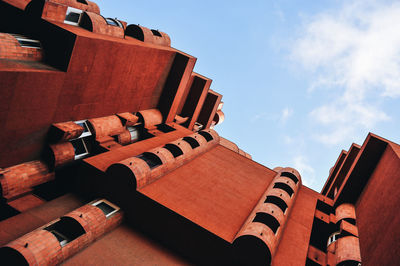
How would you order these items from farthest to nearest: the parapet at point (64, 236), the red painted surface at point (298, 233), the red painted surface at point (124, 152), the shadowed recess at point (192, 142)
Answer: the shadowed recess at point (192, 142) → the red painted surface at point (124, 152) → the red painted surface at point (298, 233) → the parapet at point (64, 236)

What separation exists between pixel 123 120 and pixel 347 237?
1794 cm

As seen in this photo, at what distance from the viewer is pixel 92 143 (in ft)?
64.6

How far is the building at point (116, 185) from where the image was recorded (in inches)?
539

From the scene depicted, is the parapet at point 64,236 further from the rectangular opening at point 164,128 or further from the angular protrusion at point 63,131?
the rectangular opening at point 164,128

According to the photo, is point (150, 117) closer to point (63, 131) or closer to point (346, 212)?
point (63, 131)

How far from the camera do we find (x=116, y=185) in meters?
16.2

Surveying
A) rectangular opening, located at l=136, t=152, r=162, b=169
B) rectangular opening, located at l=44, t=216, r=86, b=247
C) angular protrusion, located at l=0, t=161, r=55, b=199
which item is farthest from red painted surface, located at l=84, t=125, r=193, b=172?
rectangular opening, located at l=44, t=216, r=86, b=247

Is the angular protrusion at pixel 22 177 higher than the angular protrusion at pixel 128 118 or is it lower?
lower

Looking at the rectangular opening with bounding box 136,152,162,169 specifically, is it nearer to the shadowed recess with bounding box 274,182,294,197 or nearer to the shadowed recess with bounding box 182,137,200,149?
the shadowed recess with bounding box 182,137,200,149

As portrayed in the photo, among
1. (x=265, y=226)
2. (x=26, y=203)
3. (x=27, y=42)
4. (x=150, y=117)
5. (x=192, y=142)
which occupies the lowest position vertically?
(x=26, y=203)

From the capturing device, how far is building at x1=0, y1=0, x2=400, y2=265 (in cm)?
1369

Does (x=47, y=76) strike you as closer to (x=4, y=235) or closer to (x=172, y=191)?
(x=4, y=235)

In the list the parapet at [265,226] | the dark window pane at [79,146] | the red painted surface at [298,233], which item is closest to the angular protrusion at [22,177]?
the dark window pane at [79,146]

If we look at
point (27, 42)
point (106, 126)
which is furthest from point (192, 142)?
point (27, 42)
